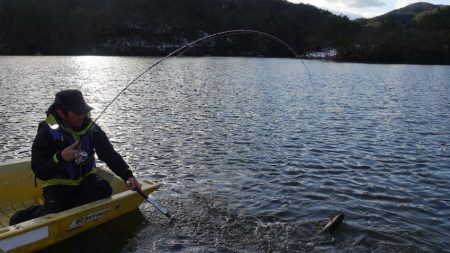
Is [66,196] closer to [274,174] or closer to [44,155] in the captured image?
[44,155]

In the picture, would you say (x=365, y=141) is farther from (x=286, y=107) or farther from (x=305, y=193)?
(x=286, y=107)

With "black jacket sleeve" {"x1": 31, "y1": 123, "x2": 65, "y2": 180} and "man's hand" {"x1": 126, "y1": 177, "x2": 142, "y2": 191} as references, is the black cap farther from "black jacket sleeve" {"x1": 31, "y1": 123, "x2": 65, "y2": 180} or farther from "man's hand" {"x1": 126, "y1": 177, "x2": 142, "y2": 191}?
"man's hand" {"x1": 126, "y1": 177, "x2": 142, "y2": 191}

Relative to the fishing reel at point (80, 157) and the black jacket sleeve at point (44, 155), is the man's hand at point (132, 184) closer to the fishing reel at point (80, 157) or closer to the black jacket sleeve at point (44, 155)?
the fishing reel at point (80, 157)

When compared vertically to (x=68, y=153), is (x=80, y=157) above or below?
below

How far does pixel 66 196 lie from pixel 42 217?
76 centimetres

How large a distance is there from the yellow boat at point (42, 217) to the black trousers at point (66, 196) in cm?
22

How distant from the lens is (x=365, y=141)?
20.0 meters

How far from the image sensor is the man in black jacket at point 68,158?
25.4 feet

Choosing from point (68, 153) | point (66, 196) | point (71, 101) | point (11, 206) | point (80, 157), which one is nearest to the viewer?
point (68, 153)

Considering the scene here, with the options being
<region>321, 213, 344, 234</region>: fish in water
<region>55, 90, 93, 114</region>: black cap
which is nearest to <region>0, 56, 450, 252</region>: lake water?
<region>321, 213, 344, 234</region>: fish in water

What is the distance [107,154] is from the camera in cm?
923

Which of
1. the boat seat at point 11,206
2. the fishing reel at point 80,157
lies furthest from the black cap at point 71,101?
the boat seat at point 11,206

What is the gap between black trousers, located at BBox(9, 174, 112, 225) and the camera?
26.9ft

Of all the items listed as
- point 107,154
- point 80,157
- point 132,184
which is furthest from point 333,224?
point 80,157
